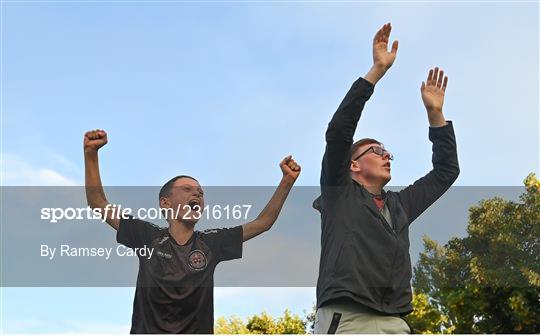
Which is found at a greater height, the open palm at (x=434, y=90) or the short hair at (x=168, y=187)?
the open palm at (x=434, y=90)

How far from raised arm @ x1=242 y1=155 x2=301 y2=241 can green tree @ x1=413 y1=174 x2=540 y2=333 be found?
1215 cm

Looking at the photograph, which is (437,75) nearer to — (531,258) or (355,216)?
(355,216)

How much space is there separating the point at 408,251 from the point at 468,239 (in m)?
14.5

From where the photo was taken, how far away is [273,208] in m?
5.80

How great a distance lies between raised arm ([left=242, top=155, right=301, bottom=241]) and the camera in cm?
564

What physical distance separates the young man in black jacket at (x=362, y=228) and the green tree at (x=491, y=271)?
12.6m

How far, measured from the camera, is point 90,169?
5324mm

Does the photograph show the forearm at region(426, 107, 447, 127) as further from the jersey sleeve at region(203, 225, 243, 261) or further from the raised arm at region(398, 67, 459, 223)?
the jersey sleeve at region(203, 225, 243, 261)

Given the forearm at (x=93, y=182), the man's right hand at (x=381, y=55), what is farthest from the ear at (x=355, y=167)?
the forearm at (x=93, y=182)

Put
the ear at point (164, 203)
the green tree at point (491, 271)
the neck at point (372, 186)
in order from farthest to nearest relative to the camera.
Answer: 1. the green tree at point (491, 271)
2. the ear at point (164, 203)
3. the neck at point (372, 186)

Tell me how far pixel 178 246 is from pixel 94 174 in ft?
2.98

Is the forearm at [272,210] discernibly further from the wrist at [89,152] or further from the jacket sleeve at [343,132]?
the wrist at [89,152]

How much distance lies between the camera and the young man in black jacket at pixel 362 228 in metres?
4.13

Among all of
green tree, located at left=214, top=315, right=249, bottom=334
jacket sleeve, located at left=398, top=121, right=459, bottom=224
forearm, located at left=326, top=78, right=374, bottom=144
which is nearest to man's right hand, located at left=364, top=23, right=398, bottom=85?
forearm, located at left=326, top=78, right=374, bottom=144
